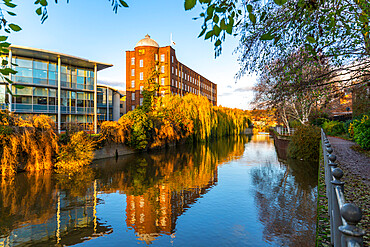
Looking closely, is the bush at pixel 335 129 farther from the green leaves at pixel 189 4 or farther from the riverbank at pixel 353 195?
the green leaves at pixel 189 4

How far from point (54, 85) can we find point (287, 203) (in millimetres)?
29555

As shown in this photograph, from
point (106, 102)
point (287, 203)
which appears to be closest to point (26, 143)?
point (287, 203)

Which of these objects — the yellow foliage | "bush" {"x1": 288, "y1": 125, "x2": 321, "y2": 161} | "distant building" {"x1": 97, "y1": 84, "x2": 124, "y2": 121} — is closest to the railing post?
the yellow foliage

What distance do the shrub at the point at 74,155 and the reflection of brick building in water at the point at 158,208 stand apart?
6755mm

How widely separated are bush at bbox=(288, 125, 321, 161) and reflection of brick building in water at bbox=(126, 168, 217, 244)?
10497 millimetres

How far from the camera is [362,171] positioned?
27.6 feet

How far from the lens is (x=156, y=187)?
1252cm

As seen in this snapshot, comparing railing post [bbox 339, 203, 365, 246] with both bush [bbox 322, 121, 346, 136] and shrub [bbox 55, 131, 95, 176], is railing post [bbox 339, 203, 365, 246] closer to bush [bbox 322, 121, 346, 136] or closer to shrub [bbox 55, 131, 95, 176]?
shrub [bbox 55, 131, 95, 176]

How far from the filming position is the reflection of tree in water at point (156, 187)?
8.23 m

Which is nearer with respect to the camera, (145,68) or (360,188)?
(360,188)

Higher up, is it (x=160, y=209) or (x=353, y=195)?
(x=353, y=195)

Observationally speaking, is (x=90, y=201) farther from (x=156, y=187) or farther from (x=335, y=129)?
(x=335, y=129)

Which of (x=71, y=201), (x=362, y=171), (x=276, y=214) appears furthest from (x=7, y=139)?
(x=362, y=171)

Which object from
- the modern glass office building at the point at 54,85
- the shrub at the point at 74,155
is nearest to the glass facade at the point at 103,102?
the modern glass office building at the point at 54,85
